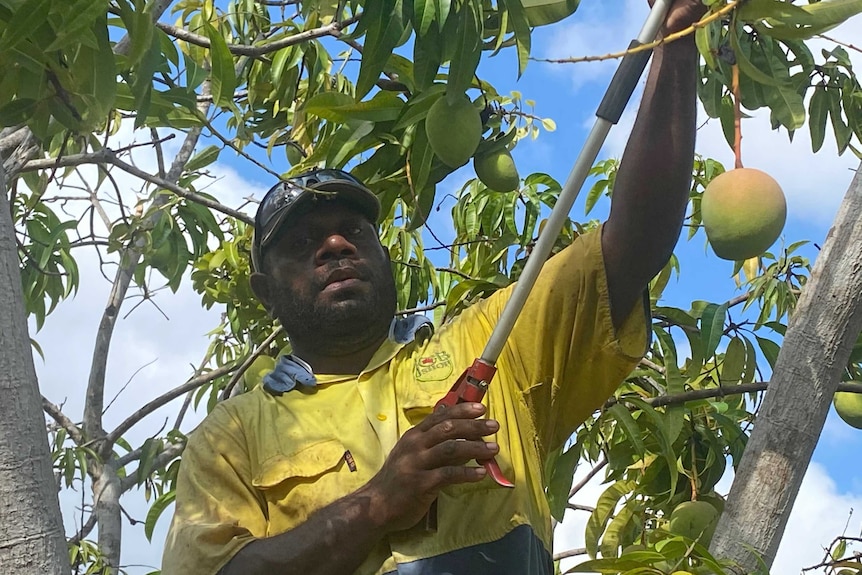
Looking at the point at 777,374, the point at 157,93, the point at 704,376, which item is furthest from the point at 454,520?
the point at 704,376

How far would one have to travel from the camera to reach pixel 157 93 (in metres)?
1.94

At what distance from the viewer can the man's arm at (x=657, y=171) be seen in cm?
149

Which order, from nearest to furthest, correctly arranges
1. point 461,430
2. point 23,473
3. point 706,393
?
point 23,473 < point 461,430 < point 706,393

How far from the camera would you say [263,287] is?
204cm

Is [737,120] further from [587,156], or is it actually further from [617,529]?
[617,529]

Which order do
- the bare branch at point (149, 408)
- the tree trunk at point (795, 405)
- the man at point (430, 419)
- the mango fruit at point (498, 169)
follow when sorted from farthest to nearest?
the bare branch at point (149, 408), the mango fruit at point (498, 169), the tree trunk at point (795, 405), the man at point (430, 419)

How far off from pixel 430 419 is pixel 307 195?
70 cm

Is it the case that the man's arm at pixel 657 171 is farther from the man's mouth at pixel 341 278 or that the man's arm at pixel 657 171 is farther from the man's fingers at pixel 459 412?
the man's mouth at pixel 341 278

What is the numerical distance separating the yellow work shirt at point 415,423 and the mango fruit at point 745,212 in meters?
0.22

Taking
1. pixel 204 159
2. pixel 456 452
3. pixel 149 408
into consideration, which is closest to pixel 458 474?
pixel 456 452

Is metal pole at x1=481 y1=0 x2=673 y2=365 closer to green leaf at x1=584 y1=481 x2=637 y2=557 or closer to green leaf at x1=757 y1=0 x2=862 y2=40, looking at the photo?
green leaf at x1=757 y1=0 x2=862 y2=40

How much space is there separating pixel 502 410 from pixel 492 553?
22 cm

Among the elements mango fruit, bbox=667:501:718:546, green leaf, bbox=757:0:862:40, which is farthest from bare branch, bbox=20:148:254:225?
green leaf, bbox=757:0:862:40

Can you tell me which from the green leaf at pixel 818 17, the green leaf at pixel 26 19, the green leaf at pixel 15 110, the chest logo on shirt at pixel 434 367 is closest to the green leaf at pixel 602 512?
the chest logo on shirt at pixel 434 367
